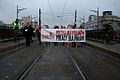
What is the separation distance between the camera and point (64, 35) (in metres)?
35.8

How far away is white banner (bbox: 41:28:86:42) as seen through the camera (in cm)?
3561

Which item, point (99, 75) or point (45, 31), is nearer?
point (99, 75)

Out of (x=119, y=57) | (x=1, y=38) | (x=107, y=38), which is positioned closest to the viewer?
(x=119, y=57)

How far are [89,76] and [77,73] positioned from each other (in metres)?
0.97

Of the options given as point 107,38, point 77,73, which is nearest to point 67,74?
point 77,73

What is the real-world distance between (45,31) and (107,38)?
7349 millimetres

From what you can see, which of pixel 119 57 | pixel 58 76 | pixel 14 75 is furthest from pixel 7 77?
pixel 119 57

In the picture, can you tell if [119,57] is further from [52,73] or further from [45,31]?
[45,31]

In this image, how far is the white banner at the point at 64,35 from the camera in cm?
3561

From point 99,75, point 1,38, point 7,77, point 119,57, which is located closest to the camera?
point 7,77

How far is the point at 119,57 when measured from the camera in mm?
20344

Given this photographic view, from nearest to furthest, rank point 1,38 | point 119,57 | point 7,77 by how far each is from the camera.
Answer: point 7,77, point 119,57, point 1,38

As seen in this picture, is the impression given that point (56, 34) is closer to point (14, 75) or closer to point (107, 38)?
point (107, 38)

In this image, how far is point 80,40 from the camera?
35.6 metres
